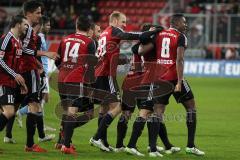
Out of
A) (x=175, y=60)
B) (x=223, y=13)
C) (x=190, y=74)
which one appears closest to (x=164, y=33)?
(x=175, y=60)

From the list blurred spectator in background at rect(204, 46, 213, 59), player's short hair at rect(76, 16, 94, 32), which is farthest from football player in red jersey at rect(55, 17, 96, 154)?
blurred spectator in background at rect(204, 46, 213, 59)

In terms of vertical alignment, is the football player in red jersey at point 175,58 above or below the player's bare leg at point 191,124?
above

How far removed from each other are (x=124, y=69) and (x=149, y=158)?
2954 mm

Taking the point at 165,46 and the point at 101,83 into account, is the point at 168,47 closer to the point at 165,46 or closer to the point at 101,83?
the point at 165,46

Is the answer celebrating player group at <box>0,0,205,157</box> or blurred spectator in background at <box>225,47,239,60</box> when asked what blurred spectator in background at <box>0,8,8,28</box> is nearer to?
blurred spectator in background at <box>225,47,239,60</box>

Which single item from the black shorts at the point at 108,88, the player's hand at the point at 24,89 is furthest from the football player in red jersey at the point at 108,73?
the player's hand at the point at 24,89

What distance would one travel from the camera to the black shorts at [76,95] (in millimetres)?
11562

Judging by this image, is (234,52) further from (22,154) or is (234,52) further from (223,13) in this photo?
(22,154)

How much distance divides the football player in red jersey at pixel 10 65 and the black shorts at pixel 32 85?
239 mm

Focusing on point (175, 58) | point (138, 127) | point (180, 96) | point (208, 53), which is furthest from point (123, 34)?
point (208, 53)

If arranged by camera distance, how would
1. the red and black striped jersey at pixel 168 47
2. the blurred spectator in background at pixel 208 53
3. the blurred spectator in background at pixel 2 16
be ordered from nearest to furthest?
the red and black striped jersey at pixel 168 47 → the blurred spectator in background at pixel 208 53 → the blurred spectator in background at pixel 2 16

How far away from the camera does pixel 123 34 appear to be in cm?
1156

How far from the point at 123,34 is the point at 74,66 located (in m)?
0.95

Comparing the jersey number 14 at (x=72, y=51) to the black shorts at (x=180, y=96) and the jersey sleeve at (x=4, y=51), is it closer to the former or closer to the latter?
→ the jersey sleeve at (x=4, y=51)
